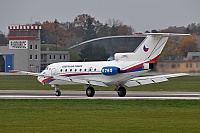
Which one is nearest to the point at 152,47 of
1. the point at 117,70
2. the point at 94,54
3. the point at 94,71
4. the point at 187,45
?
the point at 117,70

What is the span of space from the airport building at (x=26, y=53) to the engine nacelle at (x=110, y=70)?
8043 centimetres

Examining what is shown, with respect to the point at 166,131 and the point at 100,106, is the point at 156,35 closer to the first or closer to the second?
the point at 100,106

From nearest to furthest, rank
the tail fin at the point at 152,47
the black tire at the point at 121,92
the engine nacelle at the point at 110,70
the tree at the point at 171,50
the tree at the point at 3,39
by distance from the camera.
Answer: the tail fin at the point at 152,47 → the engine nacelle at the point at 110,70 → the black tire at the point at 121,92 → the tree at the point at 171,50 → the tree at the point at 3,39

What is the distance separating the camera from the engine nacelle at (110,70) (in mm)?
51550

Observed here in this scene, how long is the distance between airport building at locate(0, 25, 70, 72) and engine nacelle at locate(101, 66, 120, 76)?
80429 millimetres

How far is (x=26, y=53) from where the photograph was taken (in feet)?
443

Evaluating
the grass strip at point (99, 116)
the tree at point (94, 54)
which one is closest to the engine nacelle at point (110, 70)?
the grass strip at point (99, 116)

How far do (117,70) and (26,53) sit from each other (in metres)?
85.0

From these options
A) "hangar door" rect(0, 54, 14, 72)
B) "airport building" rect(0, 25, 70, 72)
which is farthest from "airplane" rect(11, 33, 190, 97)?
"hangar door" rect(0, 54, 14, 72)

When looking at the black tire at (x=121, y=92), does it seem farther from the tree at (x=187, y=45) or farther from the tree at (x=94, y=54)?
the tree at (x=94, y=54)

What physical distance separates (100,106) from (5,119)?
31.9 feet

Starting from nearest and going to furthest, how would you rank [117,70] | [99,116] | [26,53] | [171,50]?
A: [99,116] → [117,70] → [171,50] → [26,53]

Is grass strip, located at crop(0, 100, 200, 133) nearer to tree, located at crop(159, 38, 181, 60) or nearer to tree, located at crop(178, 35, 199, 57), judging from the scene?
tree, located at crop(159, 38, 181, 60)

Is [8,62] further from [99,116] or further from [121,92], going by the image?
[99,116]
